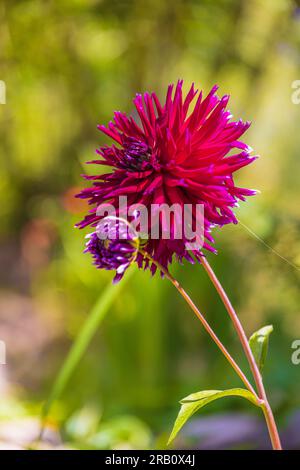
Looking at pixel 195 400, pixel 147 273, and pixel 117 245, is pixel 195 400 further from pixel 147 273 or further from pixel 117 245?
pixel 147 273

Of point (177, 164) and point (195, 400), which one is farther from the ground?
point (177, 164)

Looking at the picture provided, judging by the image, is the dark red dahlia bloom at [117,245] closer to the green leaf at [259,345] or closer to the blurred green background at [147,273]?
the green leaf at [259,345]

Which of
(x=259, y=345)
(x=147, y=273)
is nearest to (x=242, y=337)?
(x=259, y=345)

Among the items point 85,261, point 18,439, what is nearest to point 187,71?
point 85,261

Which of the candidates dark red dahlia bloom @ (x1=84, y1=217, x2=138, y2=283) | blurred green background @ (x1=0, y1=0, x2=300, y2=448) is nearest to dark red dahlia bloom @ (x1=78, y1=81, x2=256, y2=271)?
dark red dahlia bloom @ (x1=84, y1=217, x2=138, y2=283)

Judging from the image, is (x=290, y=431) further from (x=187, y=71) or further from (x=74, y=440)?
(x=187, y=71)

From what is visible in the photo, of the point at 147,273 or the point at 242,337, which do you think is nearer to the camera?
the point at 242,337
